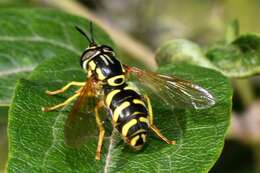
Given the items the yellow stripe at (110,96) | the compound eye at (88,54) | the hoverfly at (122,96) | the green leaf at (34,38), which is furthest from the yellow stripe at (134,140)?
the green leaf at (34,38)

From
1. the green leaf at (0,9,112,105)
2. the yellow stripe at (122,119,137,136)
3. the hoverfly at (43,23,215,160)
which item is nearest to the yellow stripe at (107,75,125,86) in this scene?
the hoverfly at (43,23,215,160)

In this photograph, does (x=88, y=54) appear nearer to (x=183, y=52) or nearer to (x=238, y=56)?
(x=183, y=52)

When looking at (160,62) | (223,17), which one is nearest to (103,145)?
(160,62)

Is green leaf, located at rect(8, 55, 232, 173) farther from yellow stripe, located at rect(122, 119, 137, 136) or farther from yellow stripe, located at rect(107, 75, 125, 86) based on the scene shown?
yellow stripe, located at rect(107, 75, 125, 86)

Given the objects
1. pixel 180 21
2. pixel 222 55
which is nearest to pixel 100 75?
pixel 222 55

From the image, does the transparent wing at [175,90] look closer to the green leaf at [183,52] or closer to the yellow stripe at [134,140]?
the green leaf at [183,52]
